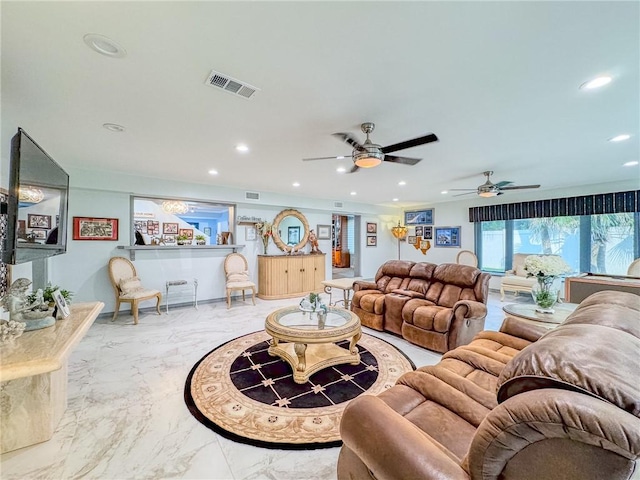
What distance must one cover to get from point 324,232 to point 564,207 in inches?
216

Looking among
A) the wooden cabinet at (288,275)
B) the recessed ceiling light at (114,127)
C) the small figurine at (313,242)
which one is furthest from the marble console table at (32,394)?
the small figurine at (313,242)

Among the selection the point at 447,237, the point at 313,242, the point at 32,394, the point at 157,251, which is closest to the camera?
the point at 32,394

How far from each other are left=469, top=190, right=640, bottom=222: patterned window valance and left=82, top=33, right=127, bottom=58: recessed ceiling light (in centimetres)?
764

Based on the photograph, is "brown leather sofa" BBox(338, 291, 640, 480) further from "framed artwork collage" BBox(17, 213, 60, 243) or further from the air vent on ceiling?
"framed artwork collage" BBox(17, 213, 60, 243)

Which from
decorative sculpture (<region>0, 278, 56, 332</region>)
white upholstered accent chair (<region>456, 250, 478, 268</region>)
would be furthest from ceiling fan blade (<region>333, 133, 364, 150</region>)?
white upholstered accent chair (<region>456, 250, 478, 268</region>)

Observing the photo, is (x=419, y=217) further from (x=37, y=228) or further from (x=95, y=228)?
(x=37, y=228)

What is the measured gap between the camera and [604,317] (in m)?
1.25

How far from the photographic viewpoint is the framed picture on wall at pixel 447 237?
25.4 feet

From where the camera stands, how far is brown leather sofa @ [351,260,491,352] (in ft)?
10.2

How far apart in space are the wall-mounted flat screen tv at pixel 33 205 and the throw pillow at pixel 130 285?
1968mm

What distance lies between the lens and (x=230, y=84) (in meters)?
1.97

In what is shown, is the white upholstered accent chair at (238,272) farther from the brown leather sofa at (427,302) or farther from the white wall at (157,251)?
the brown leather sofa at (427,302)

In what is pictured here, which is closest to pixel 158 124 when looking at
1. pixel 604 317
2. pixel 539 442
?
pixel 539 442

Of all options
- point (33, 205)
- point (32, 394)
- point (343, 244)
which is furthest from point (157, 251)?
point (343, 244)
